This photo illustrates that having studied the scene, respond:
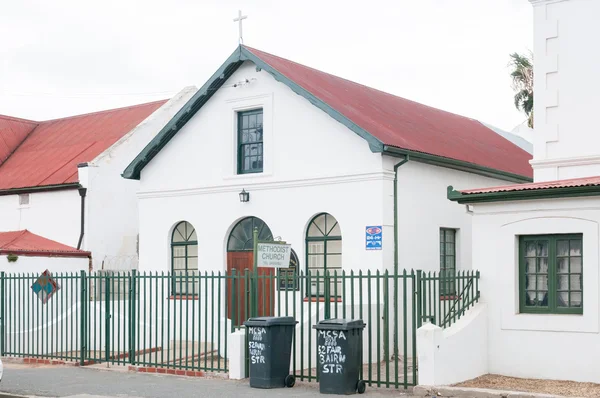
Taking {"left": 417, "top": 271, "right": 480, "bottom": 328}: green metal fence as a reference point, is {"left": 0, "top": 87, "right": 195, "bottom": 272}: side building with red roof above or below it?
above

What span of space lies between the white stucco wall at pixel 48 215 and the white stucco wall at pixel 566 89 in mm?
13779

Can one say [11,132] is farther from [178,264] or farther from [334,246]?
[334,246]

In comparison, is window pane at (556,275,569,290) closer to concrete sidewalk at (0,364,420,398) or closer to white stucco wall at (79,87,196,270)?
concrete sidewalk at (0,364,420,398)

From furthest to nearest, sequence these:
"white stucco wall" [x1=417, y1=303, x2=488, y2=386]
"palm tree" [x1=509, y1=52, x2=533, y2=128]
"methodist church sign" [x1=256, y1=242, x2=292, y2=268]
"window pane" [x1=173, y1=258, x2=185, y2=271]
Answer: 1. "palm tree" [x1=509, y1=52, x2=533, y2=128]
2. "window pane" [x1=173, y1=258, x2=185, y2=271]
3. "methodist church sign" [x1=256, y1=242, x2=292, y2=268]
4. "white stucco wall" [x1=417, y1=303, x2=488, y2=386]

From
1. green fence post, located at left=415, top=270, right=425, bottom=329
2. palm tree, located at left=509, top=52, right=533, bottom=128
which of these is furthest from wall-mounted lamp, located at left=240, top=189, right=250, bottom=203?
palm tree, located at left=509, top=52, right=533, bottom=128

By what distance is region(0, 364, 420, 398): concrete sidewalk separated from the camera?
12.9m

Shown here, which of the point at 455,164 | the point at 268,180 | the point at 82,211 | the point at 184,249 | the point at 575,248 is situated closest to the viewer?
the point at 575,248

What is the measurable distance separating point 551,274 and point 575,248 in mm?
536

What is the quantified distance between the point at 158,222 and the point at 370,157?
6416 millimetres

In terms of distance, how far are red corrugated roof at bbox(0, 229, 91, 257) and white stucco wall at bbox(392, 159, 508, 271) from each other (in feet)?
32.7

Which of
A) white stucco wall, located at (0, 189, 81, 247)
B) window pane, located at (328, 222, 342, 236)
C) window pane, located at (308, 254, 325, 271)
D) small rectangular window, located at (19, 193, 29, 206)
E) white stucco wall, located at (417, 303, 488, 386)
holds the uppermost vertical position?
small rectangular window, located at (19, 193, 29, 206)

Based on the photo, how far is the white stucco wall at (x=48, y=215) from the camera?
24891 millimetres

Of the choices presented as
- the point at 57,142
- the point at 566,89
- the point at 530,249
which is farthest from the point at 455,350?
the point at 57,142

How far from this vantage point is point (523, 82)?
3781 centimetres
